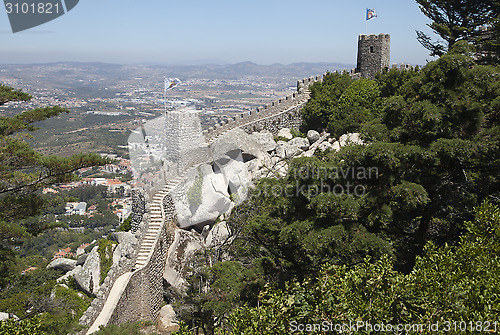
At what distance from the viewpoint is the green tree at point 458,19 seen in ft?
59.6

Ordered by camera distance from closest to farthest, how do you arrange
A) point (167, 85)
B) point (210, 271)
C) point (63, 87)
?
point (210, 271) → point (167, 85) → point (63, 87)

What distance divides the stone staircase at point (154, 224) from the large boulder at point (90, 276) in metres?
3.09

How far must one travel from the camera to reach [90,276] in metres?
18.1

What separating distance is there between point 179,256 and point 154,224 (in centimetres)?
175

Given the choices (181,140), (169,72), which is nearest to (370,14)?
(181,140)

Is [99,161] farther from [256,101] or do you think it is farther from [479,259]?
[256,101]

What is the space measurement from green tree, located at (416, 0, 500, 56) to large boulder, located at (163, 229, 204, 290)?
14.4 meters

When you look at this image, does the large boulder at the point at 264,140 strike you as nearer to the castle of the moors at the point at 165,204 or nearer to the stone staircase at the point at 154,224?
the castle of the moors at the point at 165,204

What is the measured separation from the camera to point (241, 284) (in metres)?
12.0

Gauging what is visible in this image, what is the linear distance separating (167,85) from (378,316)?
51.9ft

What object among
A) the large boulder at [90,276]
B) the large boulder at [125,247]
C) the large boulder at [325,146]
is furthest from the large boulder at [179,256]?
the large boulder at [325,146]

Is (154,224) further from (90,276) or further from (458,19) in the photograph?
(458,19)

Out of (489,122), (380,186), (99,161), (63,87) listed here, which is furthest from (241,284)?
(63,87)

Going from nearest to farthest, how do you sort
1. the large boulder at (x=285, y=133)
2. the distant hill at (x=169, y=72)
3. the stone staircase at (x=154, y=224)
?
the stone staircase at (x=154, y=224) → the large boulder at (x=285, y=133) → the distant hill at (x=169, y=72)
